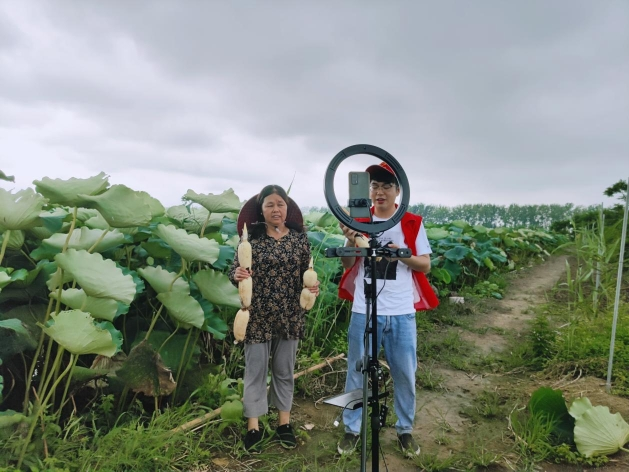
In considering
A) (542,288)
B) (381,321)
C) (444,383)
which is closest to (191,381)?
(381,321)

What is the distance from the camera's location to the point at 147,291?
2578 mm

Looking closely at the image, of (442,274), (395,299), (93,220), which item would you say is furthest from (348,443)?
(442,274)

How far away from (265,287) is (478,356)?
8.30 ft

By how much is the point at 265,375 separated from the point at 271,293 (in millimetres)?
393

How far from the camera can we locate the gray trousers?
7.36ft

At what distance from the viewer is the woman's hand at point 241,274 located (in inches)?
81.0

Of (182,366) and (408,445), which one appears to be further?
(182,366)

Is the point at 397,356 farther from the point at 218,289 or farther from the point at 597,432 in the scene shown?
the point at 597,432

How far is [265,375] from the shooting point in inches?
89.9

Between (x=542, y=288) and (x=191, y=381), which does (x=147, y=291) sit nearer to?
(x=191, y=381)

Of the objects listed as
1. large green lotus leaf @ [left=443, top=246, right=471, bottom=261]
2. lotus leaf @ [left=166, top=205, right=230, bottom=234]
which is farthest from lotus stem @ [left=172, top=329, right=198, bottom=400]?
large green lotus leaf @ [left=443, top=246, right=471, bottom=261]

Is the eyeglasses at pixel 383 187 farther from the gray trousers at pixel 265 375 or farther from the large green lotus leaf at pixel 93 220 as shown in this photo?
the large green lotus leaf at pixel 93 220

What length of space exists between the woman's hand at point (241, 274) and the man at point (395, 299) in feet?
1.40

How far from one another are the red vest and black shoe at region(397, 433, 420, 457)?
2.06ft
